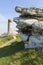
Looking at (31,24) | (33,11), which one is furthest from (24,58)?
(33,11)

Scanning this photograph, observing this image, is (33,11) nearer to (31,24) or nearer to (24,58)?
(31,24)

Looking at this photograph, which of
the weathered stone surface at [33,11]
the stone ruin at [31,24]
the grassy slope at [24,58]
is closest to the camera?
the grassy slope at [24,58]

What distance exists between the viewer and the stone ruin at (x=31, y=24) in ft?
61.1

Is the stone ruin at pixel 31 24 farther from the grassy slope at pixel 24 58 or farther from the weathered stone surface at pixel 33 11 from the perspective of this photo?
the grassy slope at pixel 24 58

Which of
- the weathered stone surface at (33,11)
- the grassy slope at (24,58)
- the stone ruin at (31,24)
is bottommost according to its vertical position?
the grassy slope at (24,58)

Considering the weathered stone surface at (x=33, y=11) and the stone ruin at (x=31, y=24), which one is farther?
the weathered stone surface at (x=33, y=11)

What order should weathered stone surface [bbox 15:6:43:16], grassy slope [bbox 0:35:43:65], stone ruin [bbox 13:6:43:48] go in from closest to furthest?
grassy slope [bbox 0:35:43:65]
stone ruin [bbox 13:6:43:48]
weathered stone surface [bbox 15:6:43:16]

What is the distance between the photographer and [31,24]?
19.1 meters

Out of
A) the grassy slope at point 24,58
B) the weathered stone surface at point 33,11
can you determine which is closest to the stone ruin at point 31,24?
the weathered stone surface at point 33,11

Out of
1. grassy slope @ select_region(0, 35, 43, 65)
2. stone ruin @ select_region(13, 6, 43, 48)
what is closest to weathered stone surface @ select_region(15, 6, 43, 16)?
stone ruin @ select_region(13, 6, 43, 48)

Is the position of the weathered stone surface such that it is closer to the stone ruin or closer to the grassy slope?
the stone ruin

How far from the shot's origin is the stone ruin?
18.6 m

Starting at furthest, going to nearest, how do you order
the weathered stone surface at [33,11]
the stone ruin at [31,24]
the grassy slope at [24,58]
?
the weathered stone surface at [33,11], the stone ruin at [31,24], the grassy slope at [24,58]

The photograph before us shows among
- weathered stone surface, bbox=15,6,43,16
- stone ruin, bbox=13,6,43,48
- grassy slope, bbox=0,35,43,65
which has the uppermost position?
weathered stone surface, bbox=15,6,43,16
